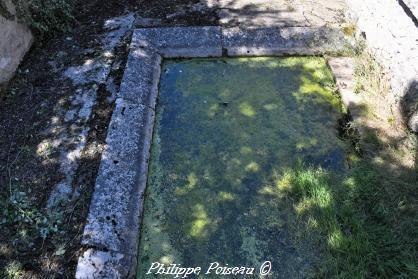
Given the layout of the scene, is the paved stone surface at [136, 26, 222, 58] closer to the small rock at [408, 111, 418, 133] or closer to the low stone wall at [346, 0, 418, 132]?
the low stone wall at [346, 0, 418, 132]

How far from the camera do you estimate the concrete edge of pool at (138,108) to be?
2619 millimetres

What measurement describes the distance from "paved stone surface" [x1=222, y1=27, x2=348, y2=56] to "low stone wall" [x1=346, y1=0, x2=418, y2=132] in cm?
35

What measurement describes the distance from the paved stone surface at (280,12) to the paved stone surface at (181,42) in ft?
1.64

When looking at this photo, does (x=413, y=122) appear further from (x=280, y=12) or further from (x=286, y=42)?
(x=280, y=12)

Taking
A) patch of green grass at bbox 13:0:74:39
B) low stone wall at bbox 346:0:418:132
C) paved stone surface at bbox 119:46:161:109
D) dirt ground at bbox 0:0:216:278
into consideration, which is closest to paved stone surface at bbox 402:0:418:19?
low stone wall at bbox 346:0:418:132

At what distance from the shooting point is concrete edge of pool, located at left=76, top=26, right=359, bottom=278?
2.62 meters

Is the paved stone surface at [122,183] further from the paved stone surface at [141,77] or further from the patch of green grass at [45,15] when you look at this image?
the patch of green grass at [45,15]

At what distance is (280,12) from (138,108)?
2382 mm

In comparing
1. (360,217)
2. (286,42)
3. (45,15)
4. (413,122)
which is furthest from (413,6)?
(45,15)

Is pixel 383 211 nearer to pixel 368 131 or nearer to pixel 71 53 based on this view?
pixel 368 131

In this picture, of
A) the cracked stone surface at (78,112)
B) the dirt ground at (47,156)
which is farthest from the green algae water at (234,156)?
the cracked stone surface at (78,112)

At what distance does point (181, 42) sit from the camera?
14.0 feet

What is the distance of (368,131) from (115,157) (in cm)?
217

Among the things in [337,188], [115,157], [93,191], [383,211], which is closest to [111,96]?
[115,157]
